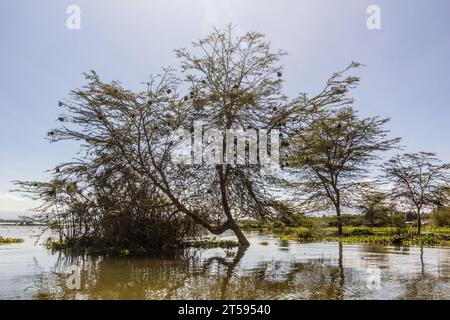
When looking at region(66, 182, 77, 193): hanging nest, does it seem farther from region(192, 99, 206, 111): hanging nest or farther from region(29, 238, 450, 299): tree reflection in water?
region(192, 99, 206, 111): hanging nest

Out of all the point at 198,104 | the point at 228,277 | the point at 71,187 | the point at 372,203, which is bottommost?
the point at 228,277

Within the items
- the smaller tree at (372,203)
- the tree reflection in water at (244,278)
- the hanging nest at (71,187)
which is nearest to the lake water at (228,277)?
the tree reflection in water at (244,278)

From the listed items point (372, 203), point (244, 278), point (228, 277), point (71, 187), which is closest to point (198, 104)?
point (71, 187)

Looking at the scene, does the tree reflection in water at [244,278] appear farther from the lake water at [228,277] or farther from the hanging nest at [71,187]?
the hanging nest at [71,187]

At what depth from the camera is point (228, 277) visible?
9750 mm

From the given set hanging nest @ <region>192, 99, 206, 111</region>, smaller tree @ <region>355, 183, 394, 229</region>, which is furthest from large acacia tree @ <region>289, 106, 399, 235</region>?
hanging nest @ <region>192, 99, 206, 111</region>

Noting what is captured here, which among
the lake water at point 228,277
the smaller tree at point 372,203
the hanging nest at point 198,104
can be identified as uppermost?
the hanging nest at point 198,104

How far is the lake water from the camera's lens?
7.73m

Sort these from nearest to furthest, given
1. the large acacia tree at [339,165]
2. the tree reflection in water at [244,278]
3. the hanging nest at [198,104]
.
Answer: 1. the tree reflection in water at [244,278]
2. the hanging nest at [198,104]
3. the large acacia tree at [339,165]

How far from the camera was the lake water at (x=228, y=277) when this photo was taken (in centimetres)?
773

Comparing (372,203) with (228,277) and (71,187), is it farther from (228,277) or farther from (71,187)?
(228,277)
